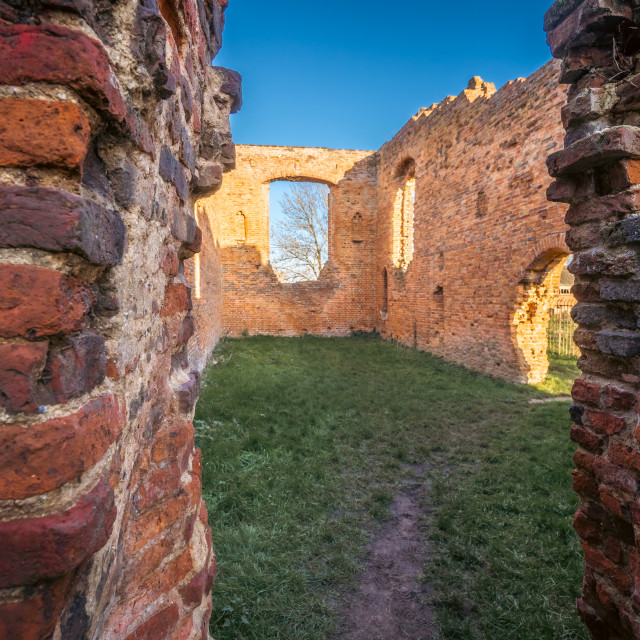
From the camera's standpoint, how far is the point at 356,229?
→ 46.9 ft

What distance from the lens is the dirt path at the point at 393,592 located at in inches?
91.4

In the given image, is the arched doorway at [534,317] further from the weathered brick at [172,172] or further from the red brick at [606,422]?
the weathered brick at [172,172]

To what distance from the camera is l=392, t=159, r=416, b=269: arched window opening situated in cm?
1274

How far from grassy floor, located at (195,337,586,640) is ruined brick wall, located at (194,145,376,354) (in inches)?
277

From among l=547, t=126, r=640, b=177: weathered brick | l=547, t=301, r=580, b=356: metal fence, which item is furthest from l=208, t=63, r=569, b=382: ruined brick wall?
l=547, t=126, r=640, b=177: weathered brick

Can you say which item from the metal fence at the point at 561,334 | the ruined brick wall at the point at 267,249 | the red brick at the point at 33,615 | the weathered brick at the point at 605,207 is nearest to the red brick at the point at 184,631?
the red brick at the point at 33,615

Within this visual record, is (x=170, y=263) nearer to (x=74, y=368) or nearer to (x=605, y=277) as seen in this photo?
(x=74, y=368)

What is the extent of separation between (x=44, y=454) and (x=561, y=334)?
36.5 ft

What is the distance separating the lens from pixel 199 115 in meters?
1.84

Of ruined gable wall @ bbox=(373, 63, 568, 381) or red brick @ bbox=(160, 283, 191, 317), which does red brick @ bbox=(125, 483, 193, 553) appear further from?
ruined gable wall @ bbox=(373, 63, 568, 381)

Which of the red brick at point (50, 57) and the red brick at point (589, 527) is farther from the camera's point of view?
the red brick at point (589, 527)

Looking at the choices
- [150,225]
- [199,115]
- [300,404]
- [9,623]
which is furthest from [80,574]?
[300,404]

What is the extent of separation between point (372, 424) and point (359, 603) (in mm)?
2908

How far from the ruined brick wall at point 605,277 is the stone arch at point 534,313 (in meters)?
5.27
